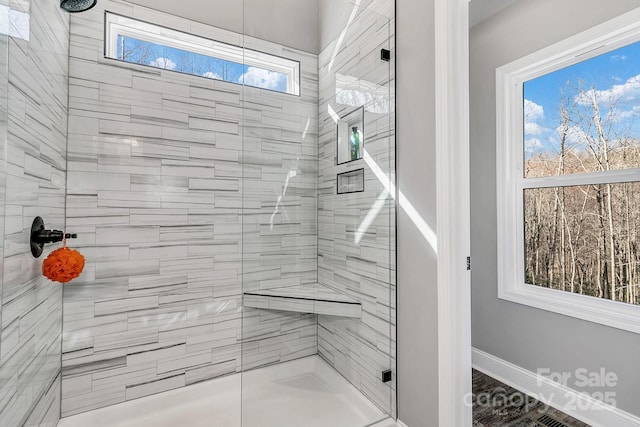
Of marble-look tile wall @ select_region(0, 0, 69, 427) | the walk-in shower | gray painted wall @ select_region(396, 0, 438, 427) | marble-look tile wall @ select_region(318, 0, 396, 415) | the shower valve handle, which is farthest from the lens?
marble-look tile wall @ select_region(318, 0, 396, 415)

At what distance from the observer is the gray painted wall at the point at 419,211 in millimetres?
1487

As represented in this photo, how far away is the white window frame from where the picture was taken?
1787mm

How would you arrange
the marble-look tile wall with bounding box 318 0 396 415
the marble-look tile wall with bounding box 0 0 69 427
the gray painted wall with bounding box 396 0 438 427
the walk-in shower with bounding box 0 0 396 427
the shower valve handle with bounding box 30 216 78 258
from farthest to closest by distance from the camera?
the marble-look tile wall with bounding box 318 0 396 415 → the walk-in shower with bounding box 0 0 396 427 → the gray painted wall with bounding box 396 0 438 427 → the shower valve handle with bounding box 30 216 78 258 → the marble-look tile wall with bounding box 0 0 69 427

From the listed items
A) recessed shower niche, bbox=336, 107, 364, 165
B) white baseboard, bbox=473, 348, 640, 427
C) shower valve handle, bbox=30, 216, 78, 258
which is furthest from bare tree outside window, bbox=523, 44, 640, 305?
shower valve handle, bbox=30, 216, 78, 258

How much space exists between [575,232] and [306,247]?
174 cm

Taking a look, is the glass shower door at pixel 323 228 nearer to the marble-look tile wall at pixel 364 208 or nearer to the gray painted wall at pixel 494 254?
the marble-look tile wall at pixel 364 208

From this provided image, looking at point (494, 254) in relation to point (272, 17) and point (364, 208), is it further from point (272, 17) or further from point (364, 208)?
point (272, 17)

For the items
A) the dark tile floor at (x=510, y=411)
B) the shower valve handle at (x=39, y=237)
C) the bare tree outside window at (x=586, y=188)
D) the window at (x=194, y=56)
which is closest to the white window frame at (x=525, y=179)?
the bare tree outside window at (x=586, y=188)

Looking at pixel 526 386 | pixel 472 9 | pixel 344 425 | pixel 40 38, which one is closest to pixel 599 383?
pixel 526 386

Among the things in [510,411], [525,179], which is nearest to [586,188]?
[525,179]

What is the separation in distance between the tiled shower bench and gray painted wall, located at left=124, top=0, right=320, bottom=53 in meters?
1.27

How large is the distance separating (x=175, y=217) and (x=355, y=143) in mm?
1179

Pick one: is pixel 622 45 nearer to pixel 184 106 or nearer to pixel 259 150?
pixel 259 150

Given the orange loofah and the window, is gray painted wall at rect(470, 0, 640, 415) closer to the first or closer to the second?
the window
